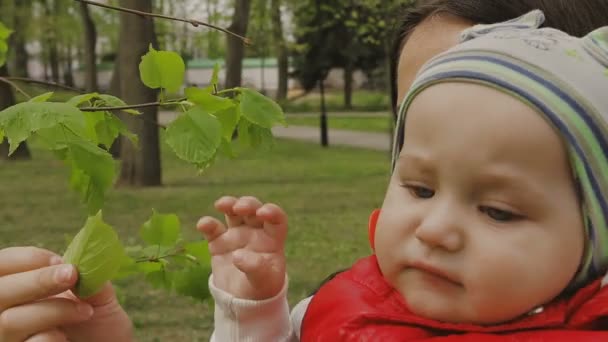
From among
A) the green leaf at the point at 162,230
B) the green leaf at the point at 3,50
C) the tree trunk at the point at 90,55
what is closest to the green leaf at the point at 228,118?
the green leaf at the point at 162,230

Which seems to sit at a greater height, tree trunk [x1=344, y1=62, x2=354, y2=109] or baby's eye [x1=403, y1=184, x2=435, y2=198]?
baby's eye [x1=403, y1=184, x2=435, y2=198]

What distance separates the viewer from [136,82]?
11.9m

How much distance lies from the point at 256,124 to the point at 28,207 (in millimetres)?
10486

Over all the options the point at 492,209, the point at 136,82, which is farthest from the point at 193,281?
the point at 136,82

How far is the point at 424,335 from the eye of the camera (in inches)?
52.4

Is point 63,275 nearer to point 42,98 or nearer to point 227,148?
point 42,98

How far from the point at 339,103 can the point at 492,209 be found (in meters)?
42.5

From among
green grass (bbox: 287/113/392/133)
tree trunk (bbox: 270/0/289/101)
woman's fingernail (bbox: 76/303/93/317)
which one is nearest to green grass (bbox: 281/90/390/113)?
tree trunk (bbox: 270/0/289/101)

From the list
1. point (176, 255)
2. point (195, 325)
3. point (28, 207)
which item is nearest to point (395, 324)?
point (176, 255)

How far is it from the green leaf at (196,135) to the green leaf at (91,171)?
0.44ft

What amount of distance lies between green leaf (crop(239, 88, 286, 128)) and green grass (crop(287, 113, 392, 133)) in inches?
1077

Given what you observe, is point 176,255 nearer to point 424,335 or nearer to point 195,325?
point 424,335

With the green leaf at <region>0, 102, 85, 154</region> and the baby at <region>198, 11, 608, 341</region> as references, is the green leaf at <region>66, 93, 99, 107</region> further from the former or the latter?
the baby at <region>198, 11, 608, 341</region>

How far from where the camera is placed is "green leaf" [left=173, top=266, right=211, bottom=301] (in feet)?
6.94
